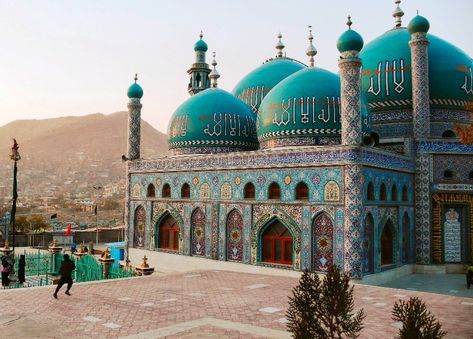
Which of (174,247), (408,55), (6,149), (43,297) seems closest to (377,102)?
(408,55)

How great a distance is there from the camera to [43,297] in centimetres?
1198

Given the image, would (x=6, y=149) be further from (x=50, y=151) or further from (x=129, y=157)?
(x=129, y=157)

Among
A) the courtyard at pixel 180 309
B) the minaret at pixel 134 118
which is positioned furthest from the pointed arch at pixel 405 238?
the minaret at pixel 134 118

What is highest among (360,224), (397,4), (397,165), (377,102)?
(397,4)

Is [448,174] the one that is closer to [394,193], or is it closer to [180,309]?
[394,193]

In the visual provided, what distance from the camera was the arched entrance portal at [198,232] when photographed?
20203 mm

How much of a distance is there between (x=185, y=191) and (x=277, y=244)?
567 cm

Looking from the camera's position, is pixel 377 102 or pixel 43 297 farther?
pixel 377 102

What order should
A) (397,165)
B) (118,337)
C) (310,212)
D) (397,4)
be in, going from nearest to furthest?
(118,337)
(310,212)
(397,165)
(397,4)

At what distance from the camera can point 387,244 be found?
1820cm

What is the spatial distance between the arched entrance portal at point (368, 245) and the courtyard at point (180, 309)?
196 cm

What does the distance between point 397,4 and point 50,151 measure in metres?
138

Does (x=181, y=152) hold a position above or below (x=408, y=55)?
below

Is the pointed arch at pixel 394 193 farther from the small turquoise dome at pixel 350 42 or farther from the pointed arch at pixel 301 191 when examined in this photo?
the small turquoise dome at pixel 350 42
